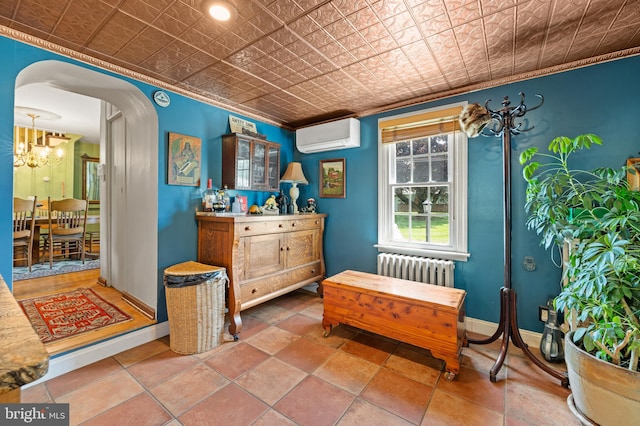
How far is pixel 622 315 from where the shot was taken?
1.54 metres

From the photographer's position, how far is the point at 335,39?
1910 millimetres

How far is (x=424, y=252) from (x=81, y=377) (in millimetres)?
3075

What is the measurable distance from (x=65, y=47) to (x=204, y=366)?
2.58 m

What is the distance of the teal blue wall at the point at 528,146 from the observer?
210cm

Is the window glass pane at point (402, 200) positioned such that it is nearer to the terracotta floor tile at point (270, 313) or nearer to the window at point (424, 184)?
the window at point (424, 184)

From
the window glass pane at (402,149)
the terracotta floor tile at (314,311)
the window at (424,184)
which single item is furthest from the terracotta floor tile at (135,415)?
the window glass pane at (402,149)

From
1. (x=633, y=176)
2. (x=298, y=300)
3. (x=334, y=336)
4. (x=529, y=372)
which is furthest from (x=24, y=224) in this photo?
(x=633, y=176)

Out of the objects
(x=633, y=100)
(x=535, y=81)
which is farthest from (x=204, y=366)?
(x=633, y=100)

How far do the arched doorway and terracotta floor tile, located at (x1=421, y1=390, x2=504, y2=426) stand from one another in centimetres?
245

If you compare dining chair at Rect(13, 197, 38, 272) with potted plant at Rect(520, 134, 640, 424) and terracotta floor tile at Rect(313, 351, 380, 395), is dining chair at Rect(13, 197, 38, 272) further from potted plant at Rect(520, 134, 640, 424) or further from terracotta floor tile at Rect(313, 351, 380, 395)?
potted plant at Rect(520, 134, 640, 424)

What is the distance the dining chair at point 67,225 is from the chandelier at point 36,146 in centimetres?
106

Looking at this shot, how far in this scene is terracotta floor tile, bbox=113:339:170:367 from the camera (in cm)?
215

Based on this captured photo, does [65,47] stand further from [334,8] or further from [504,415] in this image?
[504,415]

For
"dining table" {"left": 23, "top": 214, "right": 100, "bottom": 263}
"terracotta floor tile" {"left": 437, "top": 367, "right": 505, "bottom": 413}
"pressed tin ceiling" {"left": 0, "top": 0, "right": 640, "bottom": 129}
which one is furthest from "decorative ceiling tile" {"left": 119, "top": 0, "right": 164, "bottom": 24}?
"dining table" {"left": 23, "top": 214, "right": 100, "bottom": 263}
